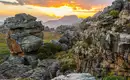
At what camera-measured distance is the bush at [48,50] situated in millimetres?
85250

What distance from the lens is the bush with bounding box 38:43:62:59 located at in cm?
8525

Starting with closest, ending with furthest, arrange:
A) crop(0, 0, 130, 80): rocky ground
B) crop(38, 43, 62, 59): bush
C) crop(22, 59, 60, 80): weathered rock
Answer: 1. crop(0, 0, 130, 80): rocky ground
2. crop(22, 59, 60, 80): weathered rock
3. crop(38, 43, 62, 59): bush

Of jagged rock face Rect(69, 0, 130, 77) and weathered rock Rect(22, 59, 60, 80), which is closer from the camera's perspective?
jagged rock face Rect(69, 0, 130, 77)

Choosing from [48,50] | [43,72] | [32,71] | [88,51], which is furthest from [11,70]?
[88,51]

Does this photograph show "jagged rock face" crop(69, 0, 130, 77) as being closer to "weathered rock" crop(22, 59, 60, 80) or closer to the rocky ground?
the rocky ground

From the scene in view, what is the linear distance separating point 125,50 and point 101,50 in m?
6.42

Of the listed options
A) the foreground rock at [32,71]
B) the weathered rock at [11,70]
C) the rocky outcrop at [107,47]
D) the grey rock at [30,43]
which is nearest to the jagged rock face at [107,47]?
the rocky outcrop at [107,47]

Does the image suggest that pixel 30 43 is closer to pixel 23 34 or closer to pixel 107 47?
pixel 23 34

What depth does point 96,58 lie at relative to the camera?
49312 mm

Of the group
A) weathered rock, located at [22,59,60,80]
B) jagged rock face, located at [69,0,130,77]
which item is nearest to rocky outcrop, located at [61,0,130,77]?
jagged rock face, located at [69,0,130,77]

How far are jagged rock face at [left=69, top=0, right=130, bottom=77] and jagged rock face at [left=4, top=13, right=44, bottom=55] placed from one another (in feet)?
113

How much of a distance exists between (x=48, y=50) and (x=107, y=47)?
46.7 meters

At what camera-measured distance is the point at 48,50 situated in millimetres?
90125

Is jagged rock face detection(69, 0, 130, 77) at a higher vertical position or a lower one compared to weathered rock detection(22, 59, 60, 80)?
higher
